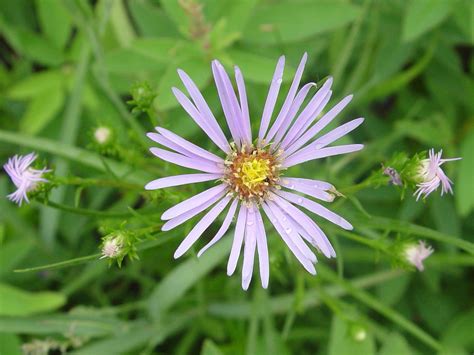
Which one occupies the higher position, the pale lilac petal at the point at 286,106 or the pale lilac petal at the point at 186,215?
the pale lilac petal at the point at 286,106

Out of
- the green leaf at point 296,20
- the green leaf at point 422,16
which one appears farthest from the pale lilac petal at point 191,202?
the green leaf at point 422,16

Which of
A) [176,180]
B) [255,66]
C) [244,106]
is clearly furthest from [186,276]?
[244,106]

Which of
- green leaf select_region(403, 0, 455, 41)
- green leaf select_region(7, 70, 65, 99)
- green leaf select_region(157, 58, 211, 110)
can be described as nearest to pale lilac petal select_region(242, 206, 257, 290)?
green leaf select_region(157, 58, 211, 110)

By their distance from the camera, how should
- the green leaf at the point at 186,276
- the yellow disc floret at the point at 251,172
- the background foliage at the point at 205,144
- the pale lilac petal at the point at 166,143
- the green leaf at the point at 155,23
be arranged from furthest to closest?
the green leaf at the point at 155,23
the green leaf at the point at 186,276
the background foliage at the point at 205,144
the yellow disc floret at the point at 251,172
the pale lilac petal at the point at 166,143

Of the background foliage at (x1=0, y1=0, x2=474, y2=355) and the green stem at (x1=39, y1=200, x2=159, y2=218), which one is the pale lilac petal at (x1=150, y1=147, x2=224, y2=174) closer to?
the green stem at (x1=39, y1=200, x2=159, y2=218)

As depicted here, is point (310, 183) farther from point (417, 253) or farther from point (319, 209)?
point (417, 253)

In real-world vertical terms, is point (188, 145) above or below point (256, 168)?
below

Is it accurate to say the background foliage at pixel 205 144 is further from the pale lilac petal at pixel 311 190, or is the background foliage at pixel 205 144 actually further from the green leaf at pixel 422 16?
the pale lilac petal at pixel 311 190
